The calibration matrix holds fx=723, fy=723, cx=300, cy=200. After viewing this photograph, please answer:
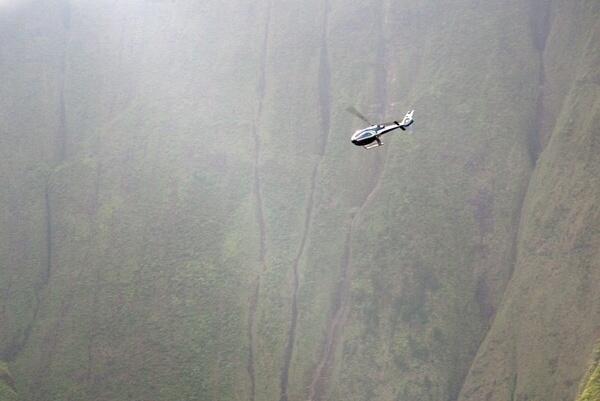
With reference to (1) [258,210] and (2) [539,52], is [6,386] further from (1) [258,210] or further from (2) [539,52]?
(2) [539,52]

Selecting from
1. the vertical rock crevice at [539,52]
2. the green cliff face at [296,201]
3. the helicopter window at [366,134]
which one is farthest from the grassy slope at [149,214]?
the helicopter window at [366,134]

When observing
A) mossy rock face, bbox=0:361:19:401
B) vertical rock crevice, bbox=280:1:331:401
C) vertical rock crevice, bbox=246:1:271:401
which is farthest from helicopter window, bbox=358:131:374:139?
mossy rock face, bbox=0:361:19:401

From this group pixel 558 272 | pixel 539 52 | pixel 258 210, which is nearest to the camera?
pixel 558 272

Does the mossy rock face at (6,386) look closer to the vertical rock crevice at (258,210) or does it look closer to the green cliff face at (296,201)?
the green cliff face at (296,201)

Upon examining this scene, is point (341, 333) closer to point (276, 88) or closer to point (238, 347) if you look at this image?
point (238, 347)

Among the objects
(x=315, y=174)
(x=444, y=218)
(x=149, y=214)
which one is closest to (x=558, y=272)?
(x=444, y=218)

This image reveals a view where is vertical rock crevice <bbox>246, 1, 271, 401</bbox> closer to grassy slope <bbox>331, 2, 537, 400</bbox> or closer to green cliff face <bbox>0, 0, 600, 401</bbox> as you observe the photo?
green cliff face <bbox>0, 0, 600, 401</bbox>
